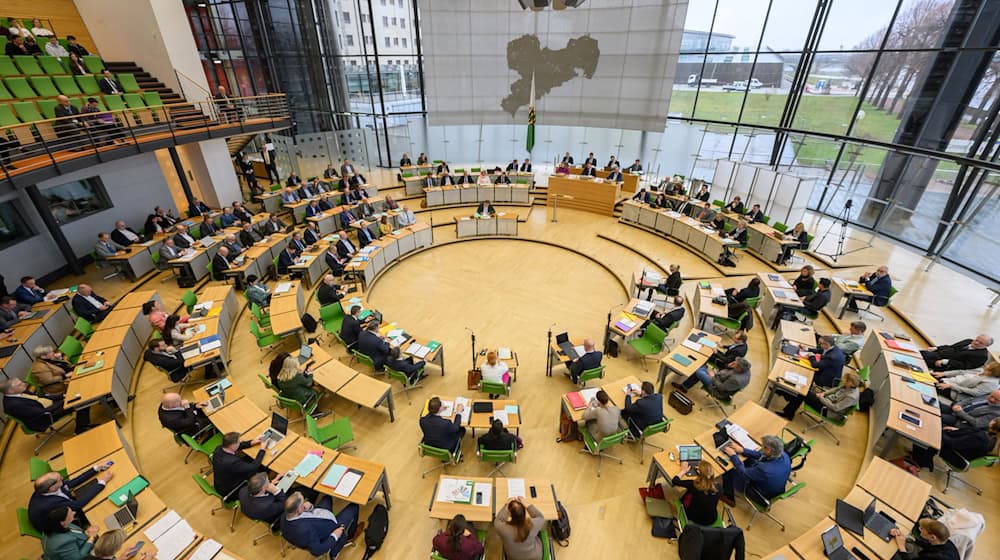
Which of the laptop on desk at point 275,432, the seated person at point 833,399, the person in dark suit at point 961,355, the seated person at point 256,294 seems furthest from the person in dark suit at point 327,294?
the person in dark suit at point 961,355

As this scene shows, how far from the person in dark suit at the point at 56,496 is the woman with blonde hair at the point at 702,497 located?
6.97 m

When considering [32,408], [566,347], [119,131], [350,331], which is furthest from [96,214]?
[566,347]

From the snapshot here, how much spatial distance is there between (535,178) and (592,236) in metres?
6.42

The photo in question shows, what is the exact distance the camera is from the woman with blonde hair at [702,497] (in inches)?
180

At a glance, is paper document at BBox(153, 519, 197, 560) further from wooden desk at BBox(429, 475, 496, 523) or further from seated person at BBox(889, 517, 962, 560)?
seated person at BBox(889, 517, 962, 560)

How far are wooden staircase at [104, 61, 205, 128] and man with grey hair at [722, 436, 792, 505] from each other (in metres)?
16.9

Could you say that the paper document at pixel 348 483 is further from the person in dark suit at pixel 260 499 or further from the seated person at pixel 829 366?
the seated person at pixel 829 366

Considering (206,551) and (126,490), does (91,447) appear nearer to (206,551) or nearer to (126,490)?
(126,490)

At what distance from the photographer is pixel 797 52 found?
13383mm

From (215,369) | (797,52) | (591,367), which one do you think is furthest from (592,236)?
(215,369)

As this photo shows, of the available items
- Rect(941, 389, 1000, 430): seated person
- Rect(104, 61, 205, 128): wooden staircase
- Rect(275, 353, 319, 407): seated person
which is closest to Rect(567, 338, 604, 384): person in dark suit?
Rect(275, 353, 319, 407): seated person

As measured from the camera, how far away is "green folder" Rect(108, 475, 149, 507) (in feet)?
15.3

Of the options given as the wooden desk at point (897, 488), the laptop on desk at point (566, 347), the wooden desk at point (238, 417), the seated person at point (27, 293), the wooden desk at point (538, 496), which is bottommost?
the wooden desk at point (538, 496)

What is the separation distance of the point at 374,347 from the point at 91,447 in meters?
3.91
